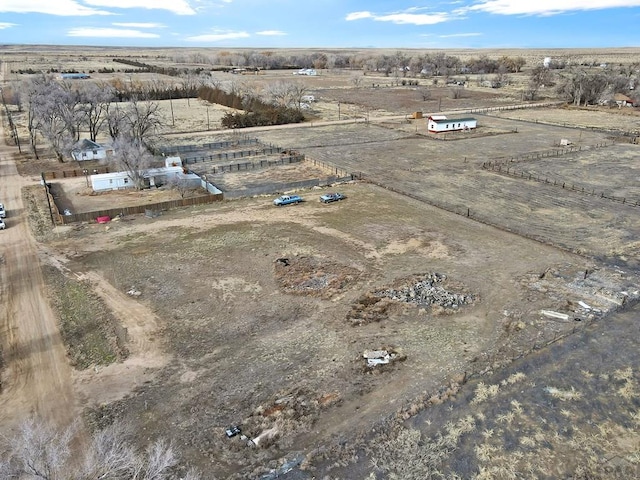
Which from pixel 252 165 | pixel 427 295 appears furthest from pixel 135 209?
pixel 427 295

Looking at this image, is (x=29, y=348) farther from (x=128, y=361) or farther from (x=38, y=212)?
(x=38, y=212)

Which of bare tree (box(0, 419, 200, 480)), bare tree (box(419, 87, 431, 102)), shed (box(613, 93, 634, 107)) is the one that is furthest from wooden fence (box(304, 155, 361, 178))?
shed (box(613, 93, 634, 107))

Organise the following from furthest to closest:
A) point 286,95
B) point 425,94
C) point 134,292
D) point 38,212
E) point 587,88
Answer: point 425,94 → point 587,88 → point 286,95 → point 38,212 → point 134,292

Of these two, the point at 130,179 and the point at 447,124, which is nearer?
the point at 130,179

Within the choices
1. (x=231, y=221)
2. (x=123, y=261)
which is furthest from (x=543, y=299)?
(x=123, y=261)

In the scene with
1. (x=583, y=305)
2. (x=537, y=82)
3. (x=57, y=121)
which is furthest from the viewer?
(x=537, y=82)

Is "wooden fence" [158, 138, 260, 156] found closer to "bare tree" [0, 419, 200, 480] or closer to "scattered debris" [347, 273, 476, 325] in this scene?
"scattered debris" [347, 273, 476, 325]

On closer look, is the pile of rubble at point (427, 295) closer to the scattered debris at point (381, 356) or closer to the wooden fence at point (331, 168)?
the scattered debris at point (381, 356)
